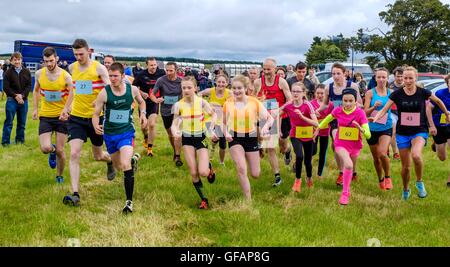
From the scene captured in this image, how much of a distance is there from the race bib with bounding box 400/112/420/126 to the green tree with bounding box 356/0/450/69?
52635mm

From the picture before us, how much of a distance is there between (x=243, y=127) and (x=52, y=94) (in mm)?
3208

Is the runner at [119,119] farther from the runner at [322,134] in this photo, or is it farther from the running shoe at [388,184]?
the running shoe at [388,184]

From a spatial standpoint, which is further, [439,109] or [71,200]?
[439,109]

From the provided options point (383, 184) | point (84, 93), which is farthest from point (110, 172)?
point (383, 184)

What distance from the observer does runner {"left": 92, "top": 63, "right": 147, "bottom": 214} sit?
588 cm

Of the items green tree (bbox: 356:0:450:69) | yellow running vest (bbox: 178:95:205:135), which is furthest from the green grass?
green tree (bbox: 356:0:450:69)

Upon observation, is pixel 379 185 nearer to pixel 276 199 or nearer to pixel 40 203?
pixel 276 199

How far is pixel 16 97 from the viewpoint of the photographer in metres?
10.8

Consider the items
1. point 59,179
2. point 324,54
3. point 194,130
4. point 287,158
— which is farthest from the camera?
point 324,54

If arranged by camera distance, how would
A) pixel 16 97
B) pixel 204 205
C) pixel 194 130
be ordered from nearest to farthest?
pixel 204 205, pixel 194 130, pixel 16 97

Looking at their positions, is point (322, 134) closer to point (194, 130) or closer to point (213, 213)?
point (194, 130)

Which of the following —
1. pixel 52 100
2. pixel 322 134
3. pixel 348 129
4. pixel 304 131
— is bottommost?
pixel 322 134
